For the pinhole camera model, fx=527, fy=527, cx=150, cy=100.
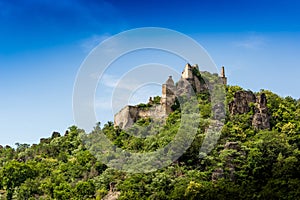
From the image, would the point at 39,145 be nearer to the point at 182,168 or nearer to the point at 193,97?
the point at 193,97

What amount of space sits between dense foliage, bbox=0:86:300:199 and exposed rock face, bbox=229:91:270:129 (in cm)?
61

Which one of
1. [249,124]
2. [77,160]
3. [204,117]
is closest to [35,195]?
[77,160]

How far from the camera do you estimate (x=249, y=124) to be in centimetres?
3984

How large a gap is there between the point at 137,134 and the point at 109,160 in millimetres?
4995

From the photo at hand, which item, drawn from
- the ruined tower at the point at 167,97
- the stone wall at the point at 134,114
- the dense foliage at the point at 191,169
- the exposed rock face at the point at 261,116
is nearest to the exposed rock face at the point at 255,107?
the exposed rock face at the point at 261,116

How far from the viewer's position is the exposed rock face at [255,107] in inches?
1564

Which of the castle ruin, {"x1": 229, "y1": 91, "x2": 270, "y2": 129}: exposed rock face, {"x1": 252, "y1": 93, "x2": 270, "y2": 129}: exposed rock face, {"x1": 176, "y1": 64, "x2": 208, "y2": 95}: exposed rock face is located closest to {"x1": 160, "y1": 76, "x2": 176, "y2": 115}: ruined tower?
the castle ruin

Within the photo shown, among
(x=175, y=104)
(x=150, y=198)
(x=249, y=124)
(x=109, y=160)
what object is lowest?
(x=150, y=198)

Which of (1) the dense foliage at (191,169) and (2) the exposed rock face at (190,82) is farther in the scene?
(2) the exposed rock face at (190,82)

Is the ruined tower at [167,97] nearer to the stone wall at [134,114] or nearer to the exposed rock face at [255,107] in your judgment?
the stone wall at [134,114]

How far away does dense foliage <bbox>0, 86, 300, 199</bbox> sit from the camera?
2977cm

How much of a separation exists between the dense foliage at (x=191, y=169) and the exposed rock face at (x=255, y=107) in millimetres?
607

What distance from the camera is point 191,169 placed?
33.9 meters

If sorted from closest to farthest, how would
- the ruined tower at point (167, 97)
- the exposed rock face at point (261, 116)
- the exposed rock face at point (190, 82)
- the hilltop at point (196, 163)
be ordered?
1. the hilltop at point (196, 163)
2. the exposed rock face at point (261, 116)
3. the ruined tower at point (167, 97)
4. the exposed rock face at point (190, 82)
